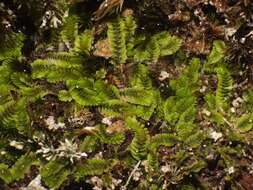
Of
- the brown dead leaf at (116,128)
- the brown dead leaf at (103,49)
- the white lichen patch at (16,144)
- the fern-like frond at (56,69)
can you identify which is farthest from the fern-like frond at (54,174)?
the brown dead leaf at (103,49)

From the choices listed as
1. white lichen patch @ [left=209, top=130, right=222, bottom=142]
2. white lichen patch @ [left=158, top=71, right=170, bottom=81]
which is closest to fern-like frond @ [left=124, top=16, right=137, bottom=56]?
white lichen patch @ [left=158, top=71, right=170, bottom=81]

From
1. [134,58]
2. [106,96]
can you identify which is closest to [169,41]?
[134,58]

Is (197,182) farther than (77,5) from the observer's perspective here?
No

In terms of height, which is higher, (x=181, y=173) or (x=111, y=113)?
(x=111, y=113)

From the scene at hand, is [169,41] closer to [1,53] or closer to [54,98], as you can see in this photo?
[54,98]

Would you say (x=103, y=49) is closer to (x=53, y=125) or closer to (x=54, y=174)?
(x=53, y=125)

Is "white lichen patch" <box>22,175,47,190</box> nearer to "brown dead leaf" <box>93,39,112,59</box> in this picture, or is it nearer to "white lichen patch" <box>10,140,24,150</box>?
"white lichen patch" <box>10,140,24,150</box>

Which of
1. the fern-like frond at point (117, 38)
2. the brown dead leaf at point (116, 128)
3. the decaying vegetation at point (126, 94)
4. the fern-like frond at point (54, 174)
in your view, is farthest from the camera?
the fern-like frond at point (117, 38)

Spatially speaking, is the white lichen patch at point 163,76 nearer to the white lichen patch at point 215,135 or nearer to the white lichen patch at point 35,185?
the white lichen patch at point 215,135
